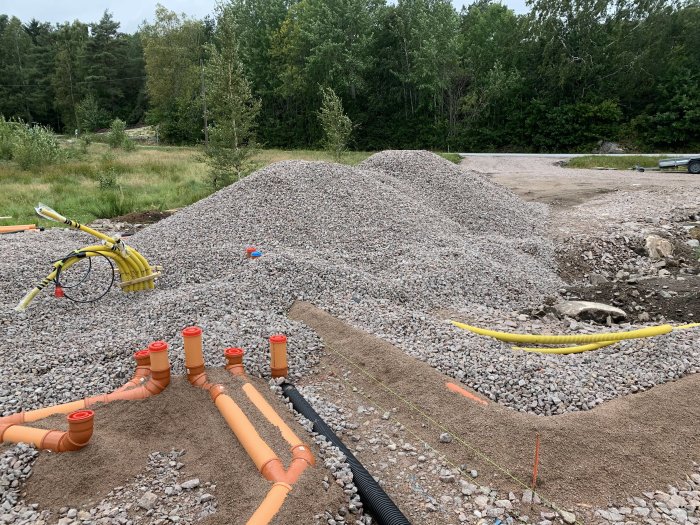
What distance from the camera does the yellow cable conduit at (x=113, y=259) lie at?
6367mm

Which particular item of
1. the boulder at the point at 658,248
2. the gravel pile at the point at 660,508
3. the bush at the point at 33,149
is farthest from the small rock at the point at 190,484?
the bush at the point at 33,149

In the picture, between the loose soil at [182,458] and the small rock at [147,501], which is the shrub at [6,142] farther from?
the small rock at [147,501]

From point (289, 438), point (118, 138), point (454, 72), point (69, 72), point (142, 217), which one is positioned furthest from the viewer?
point (69, 72)

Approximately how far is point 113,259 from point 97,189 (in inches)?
472

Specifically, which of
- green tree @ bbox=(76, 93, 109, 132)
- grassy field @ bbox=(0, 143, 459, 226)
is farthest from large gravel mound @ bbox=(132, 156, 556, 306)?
green tree @ bbox=(76, 93, 109, 132)

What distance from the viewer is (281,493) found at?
3035 mm

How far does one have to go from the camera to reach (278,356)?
4.71m

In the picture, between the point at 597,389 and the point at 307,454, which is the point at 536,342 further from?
the point at 307,454

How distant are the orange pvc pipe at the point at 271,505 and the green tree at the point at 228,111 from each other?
14.1m

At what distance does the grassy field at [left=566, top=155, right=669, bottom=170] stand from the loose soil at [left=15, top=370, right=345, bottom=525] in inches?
935

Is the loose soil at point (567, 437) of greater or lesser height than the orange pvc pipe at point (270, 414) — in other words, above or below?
below

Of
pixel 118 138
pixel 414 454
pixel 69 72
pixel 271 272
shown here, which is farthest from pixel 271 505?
pixel 69 72

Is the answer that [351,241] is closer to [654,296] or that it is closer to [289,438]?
[654,296]

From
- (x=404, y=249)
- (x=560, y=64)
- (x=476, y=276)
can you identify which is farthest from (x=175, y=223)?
(x=560, y=64)
